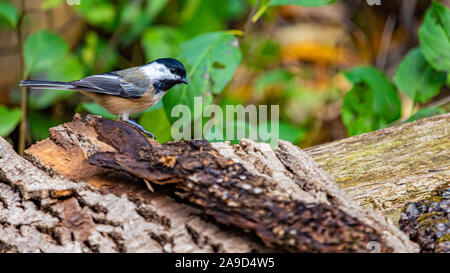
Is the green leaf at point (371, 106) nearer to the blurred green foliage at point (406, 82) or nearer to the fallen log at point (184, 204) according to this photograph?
the blurred green foliage at point (406, 82)

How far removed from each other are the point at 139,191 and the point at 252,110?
297 cm

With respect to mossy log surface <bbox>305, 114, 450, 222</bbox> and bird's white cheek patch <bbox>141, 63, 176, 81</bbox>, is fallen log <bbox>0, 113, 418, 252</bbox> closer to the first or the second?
mossy log surface <bbox>305, 114, 450, 222</bbox>

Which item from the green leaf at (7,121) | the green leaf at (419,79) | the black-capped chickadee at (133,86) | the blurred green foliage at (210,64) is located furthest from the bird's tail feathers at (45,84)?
the green leaf at (419,79)

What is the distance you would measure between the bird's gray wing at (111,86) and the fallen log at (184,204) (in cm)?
67

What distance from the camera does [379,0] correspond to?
4.74 metres

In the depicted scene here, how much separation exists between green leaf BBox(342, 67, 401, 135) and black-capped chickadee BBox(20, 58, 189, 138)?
1041 mm

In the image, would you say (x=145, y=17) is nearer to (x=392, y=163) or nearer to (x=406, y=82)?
(x=406, y=82)

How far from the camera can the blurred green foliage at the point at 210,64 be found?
2.48 m

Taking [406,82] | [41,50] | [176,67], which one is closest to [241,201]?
[176,67]

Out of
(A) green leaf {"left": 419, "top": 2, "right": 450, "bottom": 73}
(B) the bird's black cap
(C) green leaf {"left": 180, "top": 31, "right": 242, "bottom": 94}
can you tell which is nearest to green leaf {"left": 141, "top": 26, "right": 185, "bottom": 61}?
(C) green leaf {"left": 180, "top": 31, "right": 242, "bottom": 94}

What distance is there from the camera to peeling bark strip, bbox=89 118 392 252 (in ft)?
4.38

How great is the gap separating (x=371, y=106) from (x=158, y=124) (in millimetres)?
1240
